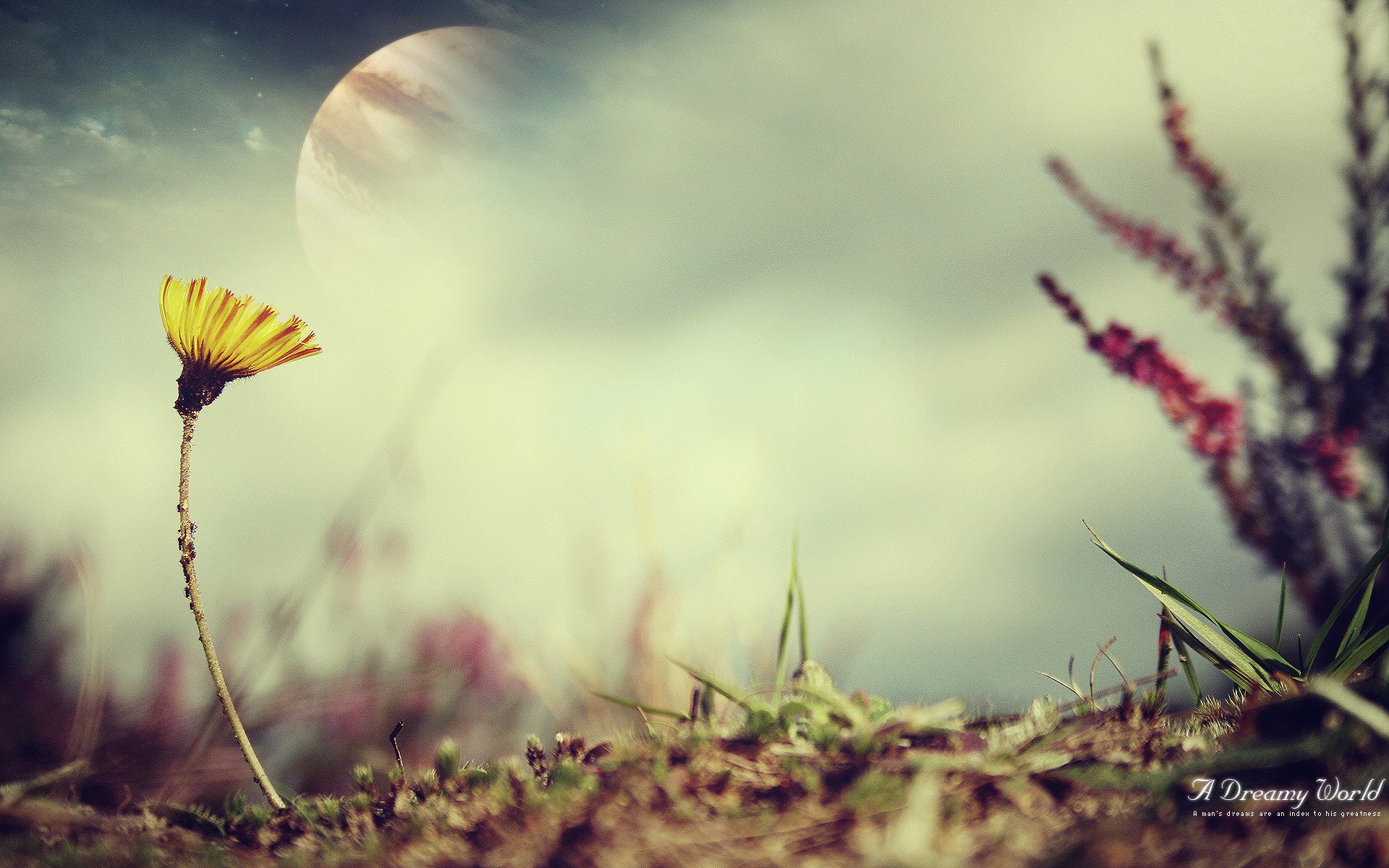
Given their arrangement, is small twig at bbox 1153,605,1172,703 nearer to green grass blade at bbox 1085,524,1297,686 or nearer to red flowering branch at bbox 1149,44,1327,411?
green grass blade at bbox 1085,524,1297,686

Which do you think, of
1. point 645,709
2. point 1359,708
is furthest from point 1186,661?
point 645,709

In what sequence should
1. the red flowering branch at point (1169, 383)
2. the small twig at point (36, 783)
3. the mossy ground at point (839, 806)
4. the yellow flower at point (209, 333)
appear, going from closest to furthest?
the mossy ground at point (839, 806), the small twig at point (36, 783), the yellow flower at point (209, 333), the red flowering branch at point (1169, 383)

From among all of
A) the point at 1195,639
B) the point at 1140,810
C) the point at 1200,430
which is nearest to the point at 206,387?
the point at 1140,810

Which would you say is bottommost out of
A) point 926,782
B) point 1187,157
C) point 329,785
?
point 329,785

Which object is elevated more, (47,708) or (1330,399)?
(1330,399)

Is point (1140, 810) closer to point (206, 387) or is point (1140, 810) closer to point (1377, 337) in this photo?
point (206, 387)

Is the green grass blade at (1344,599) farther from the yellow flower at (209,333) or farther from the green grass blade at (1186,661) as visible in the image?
the yellow flower at (209,333)

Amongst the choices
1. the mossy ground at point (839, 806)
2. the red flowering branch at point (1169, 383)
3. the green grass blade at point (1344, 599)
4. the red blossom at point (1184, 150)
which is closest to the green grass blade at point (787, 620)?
the mossy ground at point (839, 806)
